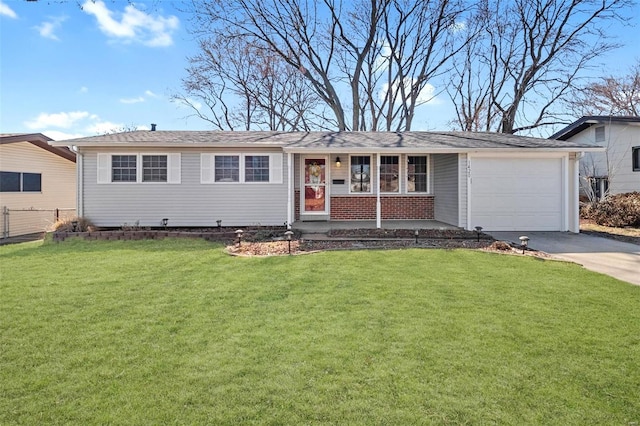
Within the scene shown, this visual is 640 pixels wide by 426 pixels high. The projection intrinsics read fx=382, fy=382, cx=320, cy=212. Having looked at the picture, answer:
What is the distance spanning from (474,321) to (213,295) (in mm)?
3145

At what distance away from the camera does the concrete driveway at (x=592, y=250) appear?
6.48 metres

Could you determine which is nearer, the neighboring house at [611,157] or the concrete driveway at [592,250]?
the concrete driveway at [592,250]

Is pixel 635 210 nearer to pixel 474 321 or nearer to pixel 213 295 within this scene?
pixel 474 321

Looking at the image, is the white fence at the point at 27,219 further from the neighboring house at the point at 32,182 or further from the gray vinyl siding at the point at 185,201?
the gray vinyl siding at the point at 185,201

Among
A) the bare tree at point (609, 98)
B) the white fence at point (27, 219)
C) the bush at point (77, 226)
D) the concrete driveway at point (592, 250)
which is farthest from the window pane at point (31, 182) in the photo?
the bare tree at point (609, 98)

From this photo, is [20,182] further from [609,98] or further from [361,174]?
[609,98]

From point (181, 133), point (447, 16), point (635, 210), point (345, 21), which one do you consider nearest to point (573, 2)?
point (447, 16)

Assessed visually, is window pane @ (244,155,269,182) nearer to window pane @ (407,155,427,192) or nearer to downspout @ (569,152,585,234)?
window pane @ (407,155,427,192)

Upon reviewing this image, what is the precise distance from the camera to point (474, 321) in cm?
401

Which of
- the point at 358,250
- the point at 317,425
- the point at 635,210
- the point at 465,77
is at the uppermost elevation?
the point at 465,77

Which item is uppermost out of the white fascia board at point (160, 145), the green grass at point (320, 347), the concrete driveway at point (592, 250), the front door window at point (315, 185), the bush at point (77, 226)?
the white fascia board at point (160, 145)

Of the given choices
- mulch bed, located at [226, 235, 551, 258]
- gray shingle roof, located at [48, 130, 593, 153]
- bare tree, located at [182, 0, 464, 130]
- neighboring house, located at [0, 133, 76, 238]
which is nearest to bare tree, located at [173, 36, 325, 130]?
bare tree, located at [182, 0, 464, 130]

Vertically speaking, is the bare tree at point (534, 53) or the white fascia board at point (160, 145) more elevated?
the bare tree at point (534, 53)

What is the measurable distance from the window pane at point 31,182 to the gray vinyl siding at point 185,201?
523 centimetres
